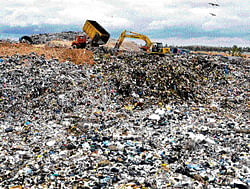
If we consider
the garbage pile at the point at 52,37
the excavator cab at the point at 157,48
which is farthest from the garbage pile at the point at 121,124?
the garbage pile at the point at 52,37

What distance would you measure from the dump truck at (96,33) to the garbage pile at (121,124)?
3.11m

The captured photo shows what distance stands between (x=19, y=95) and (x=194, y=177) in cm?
736

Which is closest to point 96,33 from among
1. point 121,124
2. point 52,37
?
point 121,124

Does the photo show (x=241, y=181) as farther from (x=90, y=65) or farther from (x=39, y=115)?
(x=90, y=65)

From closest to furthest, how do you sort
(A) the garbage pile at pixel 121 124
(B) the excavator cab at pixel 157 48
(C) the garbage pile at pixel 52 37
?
(A) the garbage pile at pixel 121 124
(B) the excavator cab at pixel 157 48
(C) the garbage pile at pixel 52 37

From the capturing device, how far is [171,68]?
1205cm

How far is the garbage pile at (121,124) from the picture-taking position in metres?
5.24

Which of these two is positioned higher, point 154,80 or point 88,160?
point 154,80

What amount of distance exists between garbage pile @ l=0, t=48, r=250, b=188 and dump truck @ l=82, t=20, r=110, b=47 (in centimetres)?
311

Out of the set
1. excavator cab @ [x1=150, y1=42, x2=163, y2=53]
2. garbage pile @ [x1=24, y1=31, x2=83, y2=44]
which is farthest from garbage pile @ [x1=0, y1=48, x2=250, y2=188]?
garbage pile @ [x1=24, y1=31, x2=83, y2=44]

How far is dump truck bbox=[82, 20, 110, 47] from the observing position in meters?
16.2

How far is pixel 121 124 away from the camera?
794 centimetres

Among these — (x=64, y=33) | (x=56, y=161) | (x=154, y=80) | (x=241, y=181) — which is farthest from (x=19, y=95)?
(x=64, y=33)

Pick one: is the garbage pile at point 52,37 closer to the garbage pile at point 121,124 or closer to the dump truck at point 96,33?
the dump truck at point 96,33
